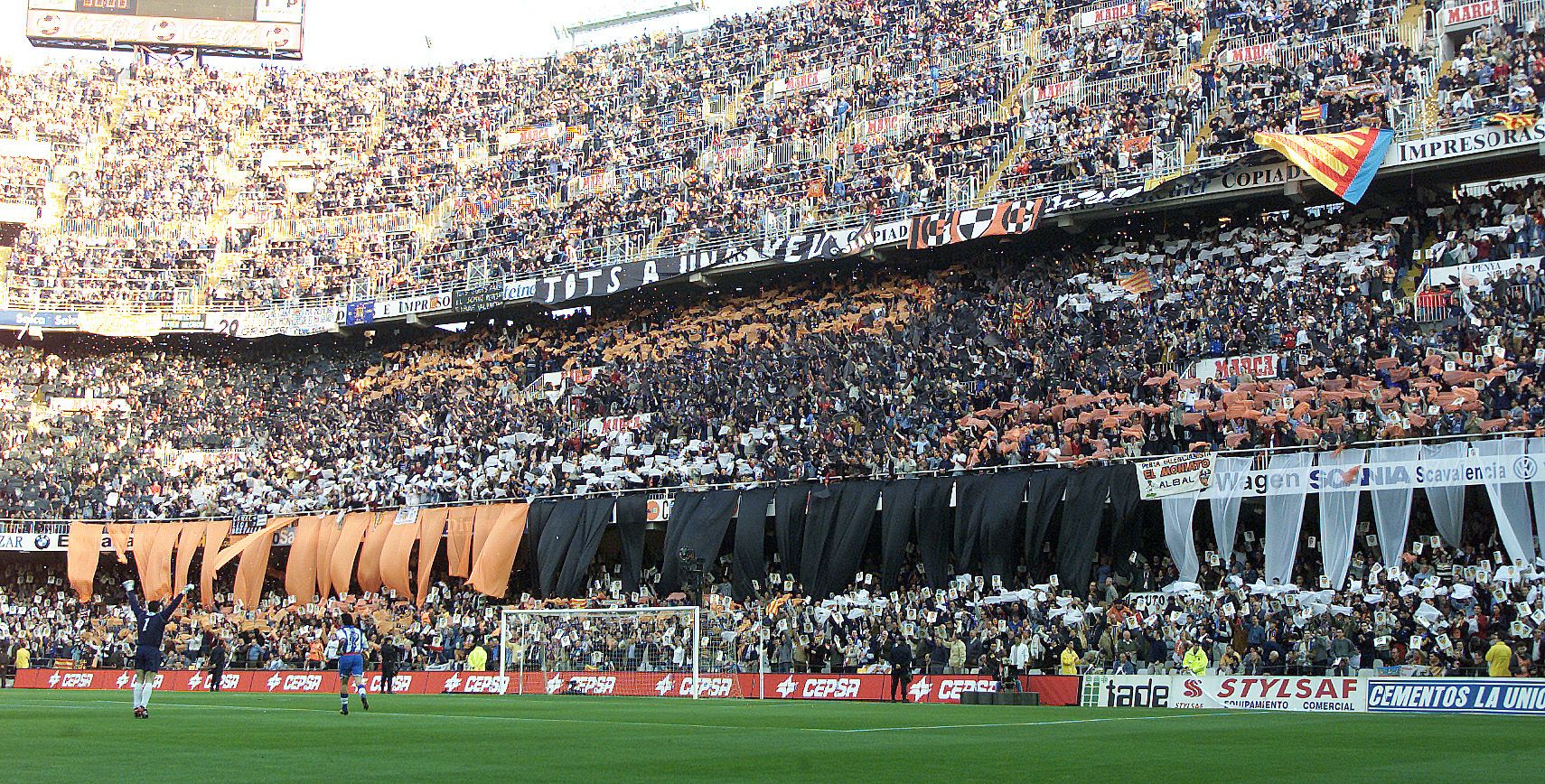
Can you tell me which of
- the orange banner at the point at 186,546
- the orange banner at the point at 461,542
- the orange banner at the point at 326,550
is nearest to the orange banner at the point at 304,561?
the orange banner at the point at 326,550

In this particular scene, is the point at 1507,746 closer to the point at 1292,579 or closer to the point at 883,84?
the point at 1292,579

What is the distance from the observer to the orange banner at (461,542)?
44.4 m

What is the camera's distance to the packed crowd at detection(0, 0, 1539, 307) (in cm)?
4297

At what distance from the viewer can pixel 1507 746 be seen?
51.5 ft

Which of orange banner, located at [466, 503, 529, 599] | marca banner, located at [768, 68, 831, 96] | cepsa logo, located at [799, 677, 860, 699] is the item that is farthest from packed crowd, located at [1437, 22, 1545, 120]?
orange banner, located at [466, 503, 529, 599]

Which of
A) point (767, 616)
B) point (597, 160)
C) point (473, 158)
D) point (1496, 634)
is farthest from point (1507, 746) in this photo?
point (473, 158)

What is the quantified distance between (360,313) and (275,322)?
12.2 ft

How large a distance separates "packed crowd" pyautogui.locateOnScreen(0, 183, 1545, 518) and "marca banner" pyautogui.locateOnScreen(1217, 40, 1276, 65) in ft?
15.4

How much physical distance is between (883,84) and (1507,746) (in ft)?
127

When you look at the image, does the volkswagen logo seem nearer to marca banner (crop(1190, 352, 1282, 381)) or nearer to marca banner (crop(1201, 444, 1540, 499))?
→ marca banner (crop(1201, 444, 1540, 499))

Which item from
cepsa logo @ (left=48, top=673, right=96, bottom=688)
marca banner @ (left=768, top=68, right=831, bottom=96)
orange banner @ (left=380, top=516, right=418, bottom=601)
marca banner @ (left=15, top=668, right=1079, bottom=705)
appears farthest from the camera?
marca banner @ (left=768, top=68, right=831, bottom=96)

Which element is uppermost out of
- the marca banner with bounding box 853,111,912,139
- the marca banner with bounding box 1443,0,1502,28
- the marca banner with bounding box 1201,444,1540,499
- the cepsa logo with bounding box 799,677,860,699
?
the marca banner with bounding box 1443,0,1502,28

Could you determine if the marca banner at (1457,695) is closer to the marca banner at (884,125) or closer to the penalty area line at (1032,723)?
the penalty area line at (1032,723)

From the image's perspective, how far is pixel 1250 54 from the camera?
43688 millimetres
